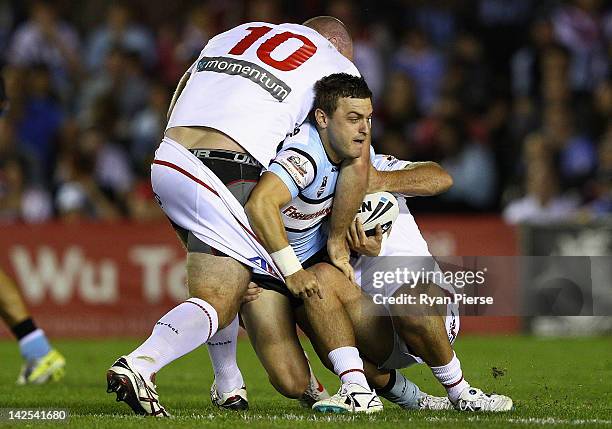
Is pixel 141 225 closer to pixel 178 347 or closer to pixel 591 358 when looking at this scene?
pixel 591 358

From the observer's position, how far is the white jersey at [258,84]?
21.8ft

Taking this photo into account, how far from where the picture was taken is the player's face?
6582mm

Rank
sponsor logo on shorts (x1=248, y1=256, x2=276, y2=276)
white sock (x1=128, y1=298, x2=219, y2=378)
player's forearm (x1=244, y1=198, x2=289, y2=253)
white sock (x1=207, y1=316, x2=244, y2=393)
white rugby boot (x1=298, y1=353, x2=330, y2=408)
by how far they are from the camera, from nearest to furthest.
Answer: white sock (x1=128, y1=298, x2=219, y2=378), player's forearm (x1=244, y1=198, x2=289, y2=253), sponsor logo on shorts (x1=248, y1=256, x2=276, y2=276), white rugby boot (x1=298, y1=353, x2=330, y2=408), white sock (x1=207, y1=316, x2=244, y2=393)

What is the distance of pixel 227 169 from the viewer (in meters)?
6.54

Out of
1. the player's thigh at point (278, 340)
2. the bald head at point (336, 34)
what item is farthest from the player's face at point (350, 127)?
the bald head at point (336, 34)

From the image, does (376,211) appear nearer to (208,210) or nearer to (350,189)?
(350,189)

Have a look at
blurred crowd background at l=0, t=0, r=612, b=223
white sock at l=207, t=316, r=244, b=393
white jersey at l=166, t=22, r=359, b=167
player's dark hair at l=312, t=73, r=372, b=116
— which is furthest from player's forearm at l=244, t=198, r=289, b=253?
blurred crowd background at l=0, t=0, r=612, b=223

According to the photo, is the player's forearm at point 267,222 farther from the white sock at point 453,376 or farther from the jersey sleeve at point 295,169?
the white sock at point 453,376

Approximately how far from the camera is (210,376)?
31.4ft

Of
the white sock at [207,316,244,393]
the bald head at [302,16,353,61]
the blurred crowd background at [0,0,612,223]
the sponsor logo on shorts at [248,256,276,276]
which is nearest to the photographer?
the sponsor logo on shorts at [248,256,276,276]

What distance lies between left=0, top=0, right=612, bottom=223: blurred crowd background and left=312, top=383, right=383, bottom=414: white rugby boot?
24.3ft

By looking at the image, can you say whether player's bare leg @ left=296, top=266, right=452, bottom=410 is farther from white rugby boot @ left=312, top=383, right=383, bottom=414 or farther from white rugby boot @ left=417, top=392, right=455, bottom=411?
white rugby boot @ left=312, top=383, right=383, bottom=414

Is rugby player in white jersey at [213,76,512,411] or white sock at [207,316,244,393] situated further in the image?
white sock at [207,316,244,393]

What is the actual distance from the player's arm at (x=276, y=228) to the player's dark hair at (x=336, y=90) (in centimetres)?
56
